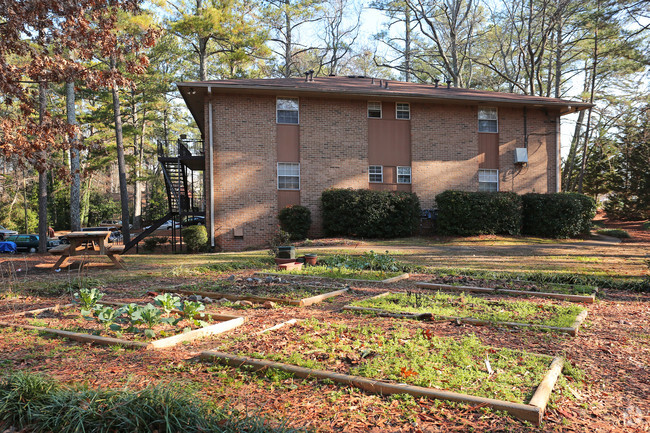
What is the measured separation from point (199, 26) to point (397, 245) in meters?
16.5

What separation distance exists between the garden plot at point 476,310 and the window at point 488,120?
1447 centimetres

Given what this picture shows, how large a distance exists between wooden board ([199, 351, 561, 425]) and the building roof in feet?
46.9

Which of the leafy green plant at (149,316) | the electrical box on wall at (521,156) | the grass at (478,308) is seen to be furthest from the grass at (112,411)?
the electrical box on wall at (521,156)

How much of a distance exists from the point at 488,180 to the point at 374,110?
5838 millimetres

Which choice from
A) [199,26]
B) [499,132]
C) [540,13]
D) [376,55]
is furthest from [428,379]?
[376,55]

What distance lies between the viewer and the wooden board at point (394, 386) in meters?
2.68

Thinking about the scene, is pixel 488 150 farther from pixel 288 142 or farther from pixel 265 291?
pixel 265 291

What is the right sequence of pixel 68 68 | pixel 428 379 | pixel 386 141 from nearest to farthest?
pixel 428 379
pixel 68 68
pixel 386 141

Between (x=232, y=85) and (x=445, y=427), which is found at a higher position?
(x=232, y=85)

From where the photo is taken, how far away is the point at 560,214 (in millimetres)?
16906

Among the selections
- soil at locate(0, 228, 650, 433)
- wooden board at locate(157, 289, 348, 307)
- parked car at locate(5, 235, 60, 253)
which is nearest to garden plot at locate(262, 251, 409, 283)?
wooden board at locate(157, 289, 348, 307)

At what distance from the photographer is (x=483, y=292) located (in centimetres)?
722

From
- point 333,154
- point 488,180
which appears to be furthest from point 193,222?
point 488,180

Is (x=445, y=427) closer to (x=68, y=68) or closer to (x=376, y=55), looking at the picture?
(x=68, y=68)
